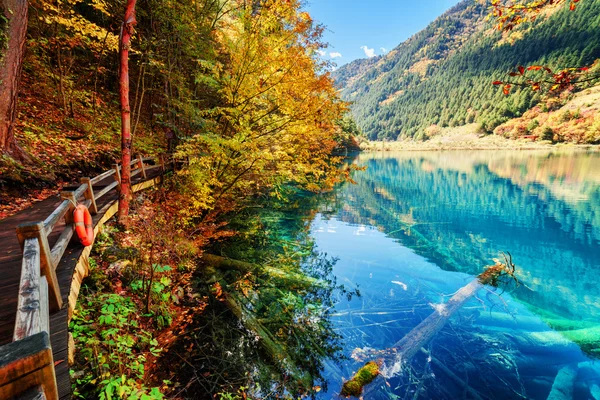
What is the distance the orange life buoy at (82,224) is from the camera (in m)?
4.84

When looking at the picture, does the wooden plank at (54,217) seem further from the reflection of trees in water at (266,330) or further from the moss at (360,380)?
the moss at (360,380)

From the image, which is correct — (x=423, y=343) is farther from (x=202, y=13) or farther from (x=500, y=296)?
(x=202, y=13)

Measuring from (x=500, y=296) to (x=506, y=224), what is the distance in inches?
436

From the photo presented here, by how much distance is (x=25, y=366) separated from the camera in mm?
1346

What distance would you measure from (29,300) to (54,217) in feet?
7.63

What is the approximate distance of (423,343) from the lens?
6352 millimetres

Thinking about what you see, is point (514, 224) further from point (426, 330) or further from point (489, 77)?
point (489, 77)

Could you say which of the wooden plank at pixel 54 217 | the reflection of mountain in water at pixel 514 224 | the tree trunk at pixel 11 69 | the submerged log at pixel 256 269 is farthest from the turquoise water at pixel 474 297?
the tree trunk at pixel 11 69

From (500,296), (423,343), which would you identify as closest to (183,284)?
(423,343)

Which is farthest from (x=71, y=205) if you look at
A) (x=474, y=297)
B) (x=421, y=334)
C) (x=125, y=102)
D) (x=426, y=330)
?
(x=474, y=297)

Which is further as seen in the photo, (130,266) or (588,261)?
(588,261)

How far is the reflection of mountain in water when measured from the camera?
33.1ft

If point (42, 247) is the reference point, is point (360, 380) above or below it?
below

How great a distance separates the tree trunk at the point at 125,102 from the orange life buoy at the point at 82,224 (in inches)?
97.1
